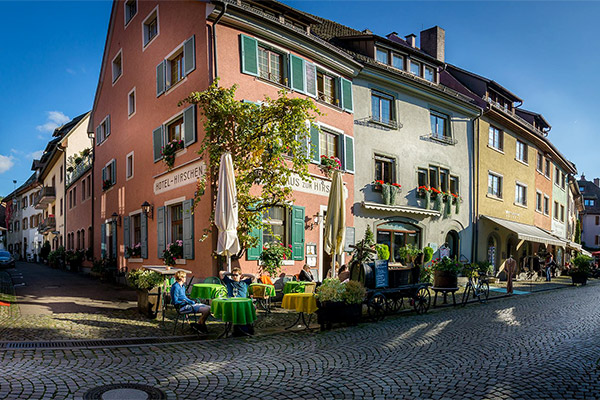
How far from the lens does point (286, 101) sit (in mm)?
11820

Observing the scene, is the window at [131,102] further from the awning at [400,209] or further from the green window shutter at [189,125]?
the awning at [400,209]

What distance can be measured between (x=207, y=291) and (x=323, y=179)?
7.11 meters

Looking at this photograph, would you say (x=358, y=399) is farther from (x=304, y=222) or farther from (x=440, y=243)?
(x=440, y=243)

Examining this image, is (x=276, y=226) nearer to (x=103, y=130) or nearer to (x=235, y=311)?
(x=235, y=311)

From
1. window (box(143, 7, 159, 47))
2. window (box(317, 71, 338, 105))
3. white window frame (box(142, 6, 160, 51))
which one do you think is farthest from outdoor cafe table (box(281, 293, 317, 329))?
window (box(143, 7, 159, 47))

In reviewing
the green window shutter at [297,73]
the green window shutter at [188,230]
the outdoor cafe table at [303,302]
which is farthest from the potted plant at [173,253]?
the green window shutter at [297,73]

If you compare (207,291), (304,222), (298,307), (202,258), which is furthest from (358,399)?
(304,222)

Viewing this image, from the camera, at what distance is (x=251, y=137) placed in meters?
11.9

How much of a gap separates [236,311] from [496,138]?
73.2 ft

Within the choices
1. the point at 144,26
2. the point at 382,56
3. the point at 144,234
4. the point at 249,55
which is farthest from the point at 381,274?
the point at 144,26

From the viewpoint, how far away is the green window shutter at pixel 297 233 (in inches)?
582

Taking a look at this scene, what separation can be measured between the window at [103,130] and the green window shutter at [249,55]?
39.0 ft

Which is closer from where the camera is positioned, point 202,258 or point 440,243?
point 202,258

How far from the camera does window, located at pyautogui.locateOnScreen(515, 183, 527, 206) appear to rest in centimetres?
A: 2794
